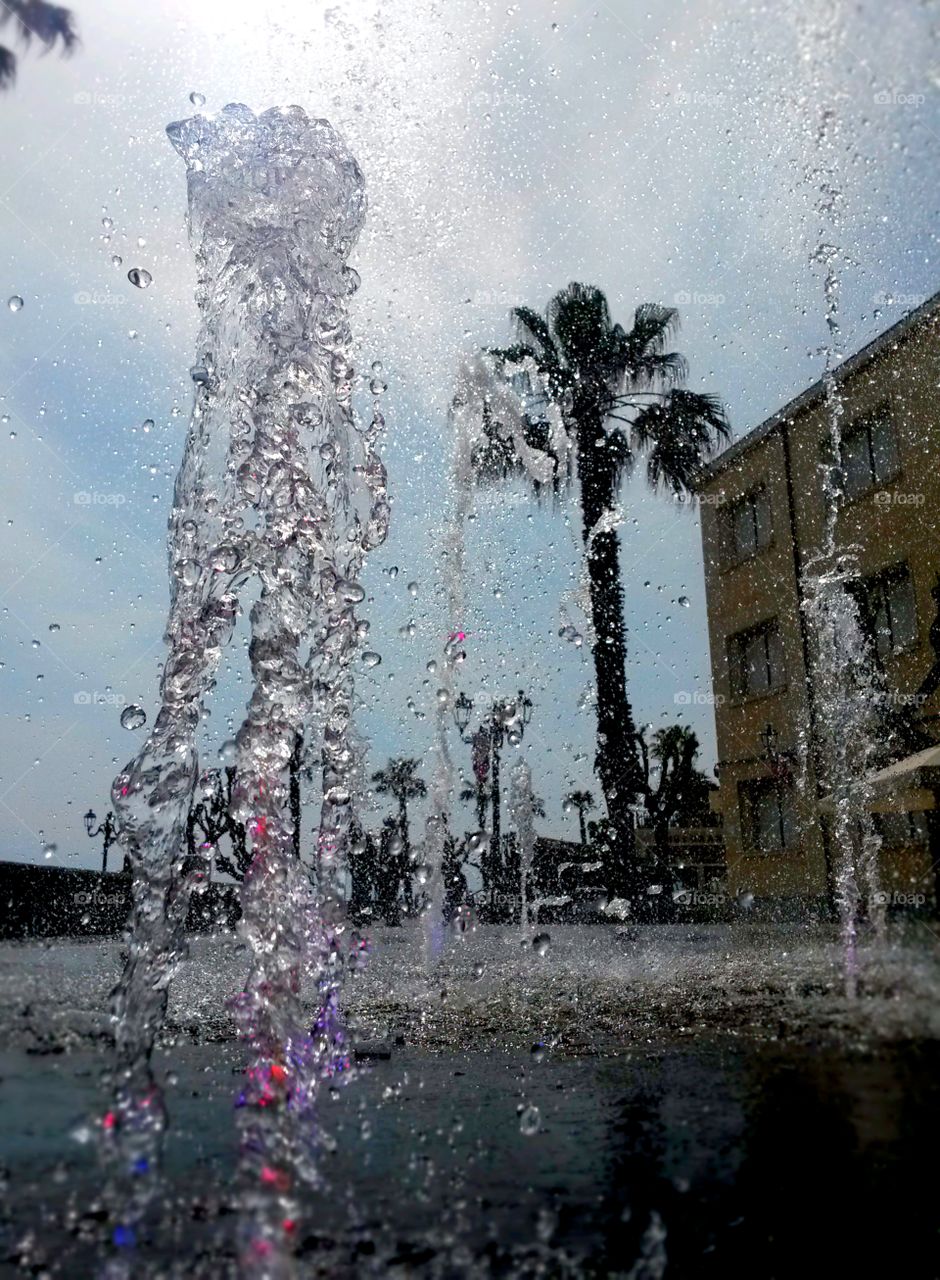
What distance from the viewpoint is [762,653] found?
21297 millimetres

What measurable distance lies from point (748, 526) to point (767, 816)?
5911mm

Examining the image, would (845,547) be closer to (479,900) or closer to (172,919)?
(479,900)

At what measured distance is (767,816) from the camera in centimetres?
2097

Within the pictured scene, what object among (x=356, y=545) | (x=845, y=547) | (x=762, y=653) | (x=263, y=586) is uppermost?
(x=845, y=547)

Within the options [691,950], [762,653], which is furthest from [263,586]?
[762,653]

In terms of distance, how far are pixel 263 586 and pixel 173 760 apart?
993 millimetres

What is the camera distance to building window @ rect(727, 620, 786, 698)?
20750 millimetres

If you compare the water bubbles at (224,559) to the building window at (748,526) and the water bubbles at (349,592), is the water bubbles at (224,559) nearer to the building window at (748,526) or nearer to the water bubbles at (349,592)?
the water bubbles at (349,592)

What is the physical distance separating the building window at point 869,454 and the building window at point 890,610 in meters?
1.57

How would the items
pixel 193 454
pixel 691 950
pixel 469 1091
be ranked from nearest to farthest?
1. pixel 469 1091
2. pixel 193 454
3. pixel 691 950

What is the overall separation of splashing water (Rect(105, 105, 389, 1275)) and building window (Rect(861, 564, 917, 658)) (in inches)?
526

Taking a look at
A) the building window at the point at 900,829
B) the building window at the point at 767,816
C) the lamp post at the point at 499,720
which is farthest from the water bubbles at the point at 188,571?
the building window at the point at 767,816

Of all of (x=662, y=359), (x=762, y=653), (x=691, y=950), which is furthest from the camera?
(x=762, y=653)

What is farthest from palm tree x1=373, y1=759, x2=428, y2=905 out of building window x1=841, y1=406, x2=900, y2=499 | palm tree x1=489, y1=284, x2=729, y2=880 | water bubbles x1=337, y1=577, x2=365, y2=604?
building window x1=841, y1=406, x2=900, y2=499
